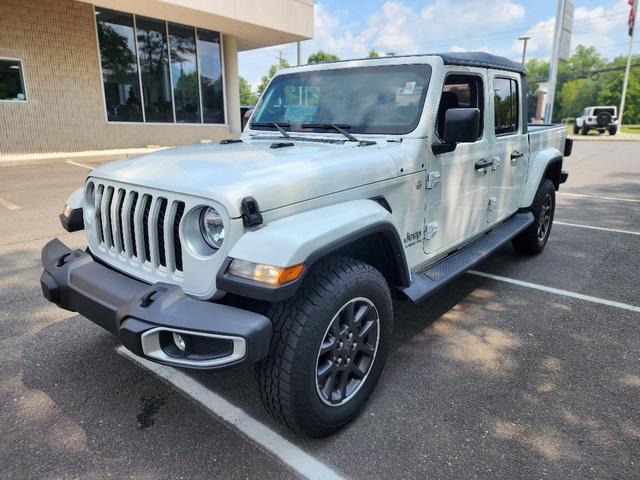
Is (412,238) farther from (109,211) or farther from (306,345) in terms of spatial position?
(109,211)

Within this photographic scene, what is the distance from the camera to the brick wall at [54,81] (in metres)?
13.1

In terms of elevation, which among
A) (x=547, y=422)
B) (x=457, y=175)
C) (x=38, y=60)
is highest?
(x=38, y=60)

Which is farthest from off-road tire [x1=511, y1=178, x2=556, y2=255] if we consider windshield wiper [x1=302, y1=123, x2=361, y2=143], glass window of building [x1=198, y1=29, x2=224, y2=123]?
glass window of building [x1=198, y1=29, x2=224, y2=123]

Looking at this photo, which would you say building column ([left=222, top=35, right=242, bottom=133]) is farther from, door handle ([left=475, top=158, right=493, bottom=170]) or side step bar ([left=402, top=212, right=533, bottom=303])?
door handle ([left=475, top=158, right=493, bottom=170])

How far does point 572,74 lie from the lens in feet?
319

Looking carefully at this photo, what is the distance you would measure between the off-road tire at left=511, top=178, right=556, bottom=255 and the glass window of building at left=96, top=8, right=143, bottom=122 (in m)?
14.2

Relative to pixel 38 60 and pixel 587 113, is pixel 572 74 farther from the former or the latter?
pixel 38 60

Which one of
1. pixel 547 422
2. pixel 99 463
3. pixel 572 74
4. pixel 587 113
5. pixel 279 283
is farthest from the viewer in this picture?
pixel 572 74

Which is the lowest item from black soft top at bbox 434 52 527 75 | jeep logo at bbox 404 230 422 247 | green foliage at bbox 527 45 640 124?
jeep logo at bbox 404 230 422 247

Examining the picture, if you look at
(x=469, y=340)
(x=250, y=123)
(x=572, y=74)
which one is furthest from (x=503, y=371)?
(x=572, y=74)

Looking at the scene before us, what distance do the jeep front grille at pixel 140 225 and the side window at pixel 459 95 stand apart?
6.18 feet

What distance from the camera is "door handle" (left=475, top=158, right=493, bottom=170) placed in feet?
12.1

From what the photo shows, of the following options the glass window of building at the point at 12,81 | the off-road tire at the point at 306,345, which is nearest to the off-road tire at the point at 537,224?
the off-road tire at the point at 306,345

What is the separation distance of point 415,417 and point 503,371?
2.75 ft
